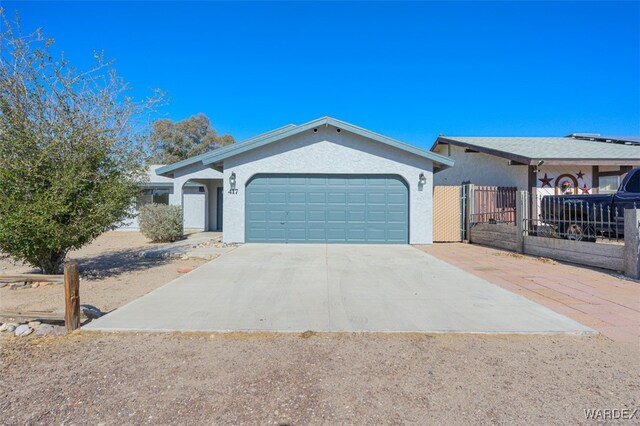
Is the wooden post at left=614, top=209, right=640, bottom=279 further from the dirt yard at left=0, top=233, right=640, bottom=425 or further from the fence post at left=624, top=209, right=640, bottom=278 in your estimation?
the dirt yard at left=0, top=233, right=640, bottom=425

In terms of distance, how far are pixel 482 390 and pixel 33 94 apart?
9489 millimetres

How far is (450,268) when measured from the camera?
336 inches

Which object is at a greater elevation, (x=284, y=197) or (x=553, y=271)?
(x=284, y=197)

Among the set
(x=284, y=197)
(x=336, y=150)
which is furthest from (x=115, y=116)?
(x=336, y=150)

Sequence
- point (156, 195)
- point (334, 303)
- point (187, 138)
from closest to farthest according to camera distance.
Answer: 1. point (334, 303)
2. point (156, 195)
3. point (187, 138)

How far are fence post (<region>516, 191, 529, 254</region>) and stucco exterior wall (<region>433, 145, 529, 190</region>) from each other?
472 centimetres

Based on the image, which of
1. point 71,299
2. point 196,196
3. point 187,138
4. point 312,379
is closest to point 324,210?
point 71,299

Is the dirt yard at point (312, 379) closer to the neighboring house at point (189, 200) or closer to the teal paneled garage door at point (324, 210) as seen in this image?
the teal paneled garage door at point (324, 210)

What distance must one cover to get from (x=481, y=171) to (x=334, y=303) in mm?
14051

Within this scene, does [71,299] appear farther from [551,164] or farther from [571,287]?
[551,164]

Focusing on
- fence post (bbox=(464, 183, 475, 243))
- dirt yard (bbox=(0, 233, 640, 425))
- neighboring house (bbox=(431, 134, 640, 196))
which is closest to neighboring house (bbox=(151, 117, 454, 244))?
fence post (bbox=(464, 183, 475, 243))

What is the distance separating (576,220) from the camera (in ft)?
32.6

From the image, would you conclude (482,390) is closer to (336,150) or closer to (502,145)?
(336,150)

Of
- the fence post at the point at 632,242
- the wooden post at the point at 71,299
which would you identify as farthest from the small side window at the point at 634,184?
the wooden post at the point at 71,299
